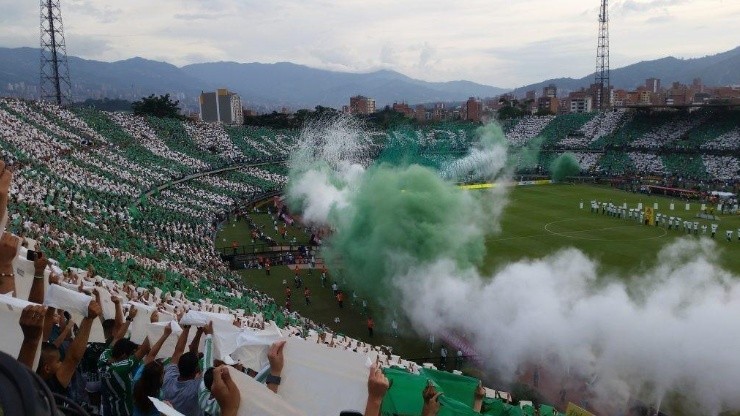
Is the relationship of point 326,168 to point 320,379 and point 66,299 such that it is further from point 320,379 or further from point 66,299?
point 320,379

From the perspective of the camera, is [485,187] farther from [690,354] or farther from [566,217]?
[690,354]

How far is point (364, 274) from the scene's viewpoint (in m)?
23.2

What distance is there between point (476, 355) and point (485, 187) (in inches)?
1478

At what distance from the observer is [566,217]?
41438 mm

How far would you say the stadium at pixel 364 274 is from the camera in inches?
269

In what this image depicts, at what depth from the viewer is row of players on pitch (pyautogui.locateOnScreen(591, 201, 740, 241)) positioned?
35.9 m

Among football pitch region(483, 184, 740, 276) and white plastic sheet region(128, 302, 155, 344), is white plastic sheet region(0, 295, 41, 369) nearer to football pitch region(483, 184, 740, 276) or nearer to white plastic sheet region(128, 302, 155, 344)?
white plastic sheet region(128, 302, 155, 344)

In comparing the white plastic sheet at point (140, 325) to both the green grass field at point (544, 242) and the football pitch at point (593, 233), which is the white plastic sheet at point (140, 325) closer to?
the green grass field at point (544, 242)

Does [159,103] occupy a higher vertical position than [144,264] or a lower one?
higher

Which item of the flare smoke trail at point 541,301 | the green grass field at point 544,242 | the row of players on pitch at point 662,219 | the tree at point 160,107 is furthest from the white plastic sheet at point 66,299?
the tree at point 160,107

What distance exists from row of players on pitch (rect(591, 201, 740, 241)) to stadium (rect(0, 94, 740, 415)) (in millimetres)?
140

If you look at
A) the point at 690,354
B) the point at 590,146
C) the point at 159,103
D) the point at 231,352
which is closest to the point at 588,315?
the point at 690,354

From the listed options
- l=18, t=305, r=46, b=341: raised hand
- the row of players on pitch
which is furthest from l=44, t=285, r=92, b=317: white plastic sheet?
the row of players on pitch

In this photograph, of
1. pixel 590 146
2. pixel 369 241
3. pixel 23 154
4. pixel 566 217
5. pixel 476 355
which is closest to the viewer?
pixel 476 355
